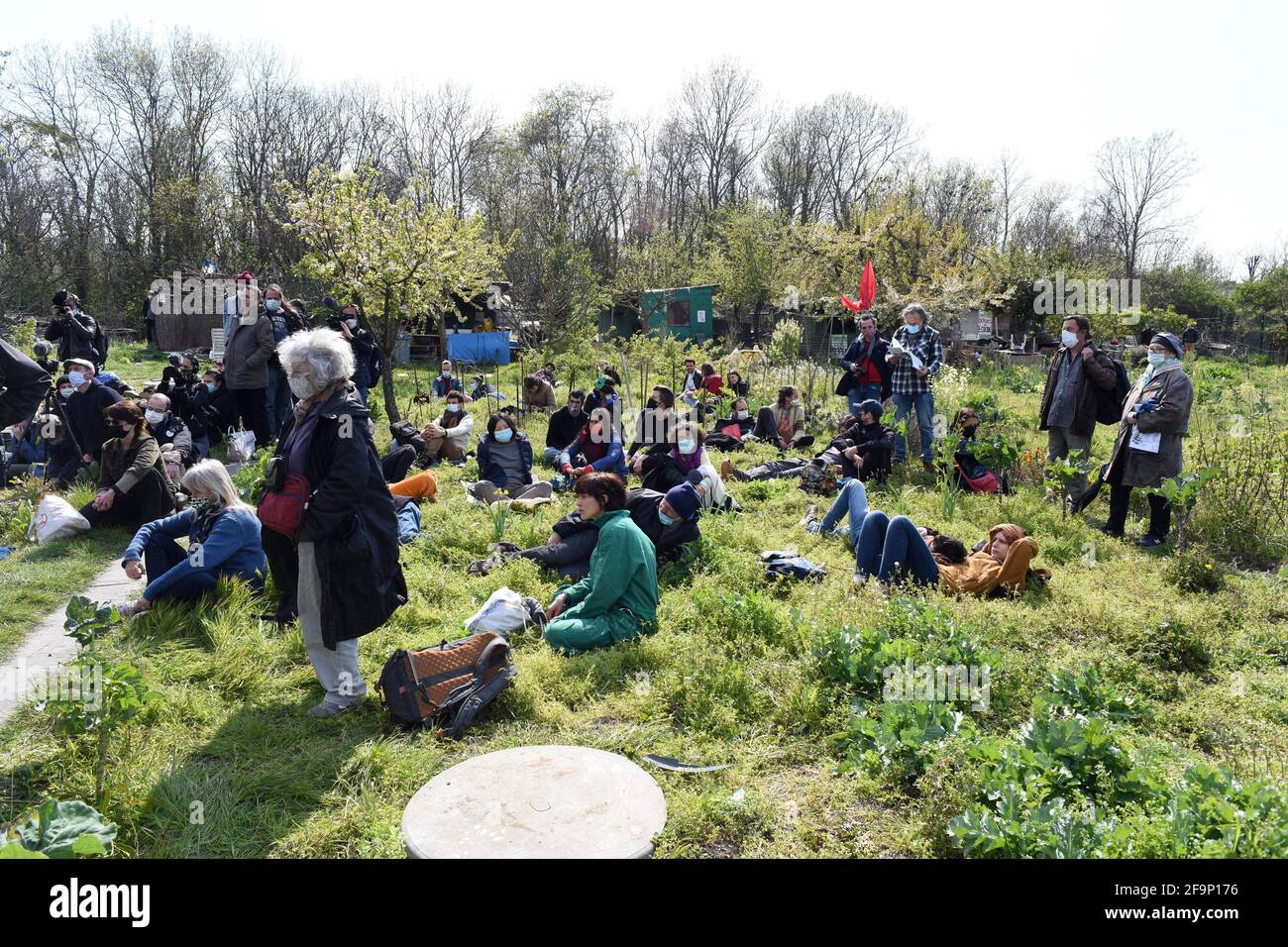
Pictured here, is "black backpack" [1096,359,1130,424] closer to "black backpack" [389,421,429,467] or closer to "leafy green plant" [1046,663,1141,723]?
"leafy green plant" [1046,663,1141,723]

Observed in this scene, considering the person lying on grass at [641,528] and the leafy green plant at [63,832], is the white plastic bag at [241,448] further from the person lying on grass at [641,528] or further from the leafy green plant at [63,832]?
the leafy green plant at [63,832]

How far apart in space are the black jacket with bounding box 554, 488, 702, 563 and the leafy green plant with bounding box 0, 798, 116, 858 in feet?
13.7

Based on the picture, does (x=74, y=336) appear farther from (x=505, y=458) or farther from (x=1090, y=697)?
(x=1090, y=697)

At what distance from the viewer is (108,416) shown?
7.20 meters

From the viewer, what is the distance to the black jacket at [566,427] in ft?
35.5

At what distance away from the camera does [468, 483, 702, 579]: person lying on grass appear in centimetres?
630

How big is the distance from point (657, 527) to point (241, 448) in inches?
249

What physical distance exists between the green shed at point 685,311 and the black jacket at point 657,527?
2323 centimetres

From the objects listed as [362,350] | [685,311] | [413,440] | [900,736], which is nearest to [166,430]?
[413,440]

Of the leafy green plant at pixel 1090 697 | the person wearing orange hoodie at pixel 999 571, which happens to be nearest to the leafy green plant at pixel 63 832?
the leafy green plant at pixel 1090 697

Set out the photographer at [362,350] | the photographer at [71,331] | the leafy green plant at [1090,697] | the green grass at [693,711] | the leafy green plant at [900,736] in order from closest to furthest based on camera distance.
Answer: the green grass at [693,711], the leafy green plant at [900,736], the leafy green plant at [1090,697], the photographer at [71,331], the photographer at [362,350]

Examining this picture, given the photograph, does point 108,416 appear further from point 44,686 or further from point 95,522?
point 44,686
